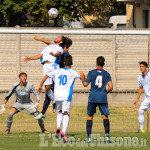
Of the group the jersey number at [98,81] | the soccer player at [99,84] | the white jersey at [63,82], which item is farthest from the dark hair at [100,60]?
the white jersey at [63,82]

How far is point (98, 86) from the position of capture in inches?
473

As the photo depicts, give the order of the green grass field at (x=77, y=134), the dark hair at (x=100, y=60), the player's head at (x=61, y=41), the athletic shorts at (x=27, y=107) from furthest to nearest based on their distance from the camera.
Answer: the athletic shorts at (x=27, y=107) < the player's head at (x=61, y=41) < the dark hair at (x=100, y=60) < the green grass field at (x=77, y=134)

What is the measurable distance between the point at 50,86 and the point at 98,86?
219 cm

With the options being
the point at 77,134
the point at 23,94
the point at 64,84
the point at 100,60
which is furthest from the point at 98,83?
the point at 23,94

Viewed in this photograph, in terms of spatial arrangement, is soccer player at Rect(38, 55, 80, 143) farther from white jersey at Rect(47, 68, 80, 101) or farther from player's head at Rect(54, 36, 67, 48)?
player's head at Rect(54, 36, 67, 48)

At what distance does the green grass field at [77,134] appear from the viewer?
38.3 feet

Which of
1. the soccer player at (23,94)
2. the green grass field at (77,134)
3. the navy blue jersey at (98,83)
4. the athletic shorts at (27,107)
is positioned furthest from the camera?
the athletic shorts at (27,107)

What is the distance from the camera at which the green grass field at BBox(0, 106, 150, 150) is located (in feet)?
38.3

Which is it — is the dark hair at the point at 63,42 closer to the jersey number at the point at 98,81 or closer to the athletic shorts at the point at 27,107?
the athletic shorts at the point at 27,107

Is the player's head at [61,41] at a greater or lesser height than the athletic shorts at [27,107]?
greater

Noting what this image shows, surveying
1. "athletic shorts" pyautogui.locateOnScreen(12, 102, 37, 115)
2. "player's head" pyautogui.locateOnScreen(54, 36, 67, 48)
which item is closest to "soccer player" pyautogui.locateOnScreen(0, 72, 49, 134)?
"athletic shorts" pyautogui.locateOnScreen(12, 102, 37, 115)

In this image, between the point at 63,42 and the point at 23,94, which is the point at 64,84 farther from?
the point at 23,94

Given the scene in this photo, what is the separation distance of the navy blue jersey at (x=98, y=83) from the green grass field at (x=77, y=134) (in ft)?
2.91

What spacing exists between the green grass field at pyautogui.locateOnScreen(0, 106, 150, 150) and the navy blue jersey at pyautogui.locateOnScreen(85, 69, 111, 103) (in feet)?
2.91
